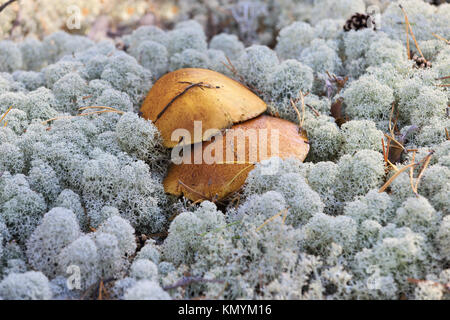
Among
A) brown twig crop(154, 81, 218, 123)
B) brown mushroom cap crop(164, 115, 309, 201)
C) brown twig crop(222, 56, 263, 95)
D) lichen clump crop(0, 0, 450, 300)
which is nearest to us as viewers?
lichen clump crop(0, 0, 450, 300)

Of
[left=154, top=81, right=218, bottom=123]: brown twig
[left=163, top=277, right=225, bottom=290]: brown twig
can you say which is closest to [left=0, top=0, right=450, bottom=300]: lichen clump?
[left=163, top=277, right=225, bottom=290]: brown twig

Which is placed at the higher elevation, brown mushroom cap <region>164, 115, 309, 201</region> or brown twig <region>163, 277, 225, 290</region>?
brown mushroom cap <region>164, 115, 309, 201</region>

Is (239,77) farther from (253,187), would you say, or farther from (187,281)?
(187,281)

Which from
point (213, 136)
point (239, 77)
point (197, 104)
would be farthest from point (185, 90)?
point (239, 77)

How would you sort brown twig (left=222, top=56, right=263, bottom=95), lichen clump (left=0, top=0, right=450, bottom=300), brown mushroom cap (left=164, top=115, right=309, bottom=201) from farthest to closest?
brown twig (left=222, top=56, right=263, bottom=95) → brown mushroom cap (left=164, top=115, right=309, bottom=201) → lichen clump (left=0, top=0, right=450, bottom=300)

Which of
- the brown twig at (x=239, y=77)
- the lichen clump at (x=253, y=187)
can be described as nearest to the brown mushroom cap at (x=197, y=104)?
the lichen clump at (x=253, y=187)

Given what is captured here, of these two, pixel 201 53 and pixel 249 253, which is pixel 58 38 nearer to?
pixel 201 53

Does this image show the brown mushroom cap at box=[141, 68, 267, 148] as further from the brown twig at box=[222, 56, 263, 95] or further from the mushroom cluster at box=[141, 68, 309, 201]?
the brown twig at box=[222, 56, 263, 95]
